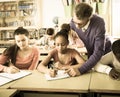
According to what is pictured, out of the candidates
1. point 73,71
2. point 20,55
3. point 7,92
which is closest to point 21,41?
point 20,55

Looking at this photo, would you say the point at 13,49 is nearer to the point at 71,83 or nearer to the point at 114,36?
the point at 71,83

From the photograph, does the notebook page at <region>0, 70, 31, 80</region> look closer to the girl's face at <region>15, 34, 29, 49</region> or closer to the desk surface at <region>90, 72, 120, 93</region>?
the girl's face at <region>15, 34, 29, 49</region>

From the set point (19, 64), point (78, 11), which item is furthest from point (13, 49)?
point (78, 11)

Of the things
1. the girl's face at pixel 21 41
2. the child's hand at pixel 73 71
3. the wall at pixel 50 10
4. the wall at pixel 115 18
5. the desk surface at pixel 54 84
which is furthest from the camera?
the wall at pixel 50 10

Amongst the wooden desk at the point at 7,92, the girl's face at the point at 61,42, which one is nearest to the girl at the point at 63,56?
the girl's face at the point at 61,42

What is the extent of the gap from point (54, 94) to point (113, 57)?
2.35 ft

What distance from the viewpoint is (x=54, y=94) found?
1.85 meters

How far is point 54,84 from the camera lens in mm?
1837

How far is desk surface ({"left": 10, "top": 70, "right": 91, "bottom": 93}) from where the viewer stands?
1.73 m

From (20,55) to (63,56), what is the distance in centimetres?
55

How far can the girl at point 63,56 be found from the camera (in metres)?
2.26

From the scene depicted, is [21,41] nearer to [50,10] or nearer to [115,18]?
[50,10]

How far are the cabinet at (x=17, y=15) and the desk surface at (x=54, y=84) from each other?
3.27 meters

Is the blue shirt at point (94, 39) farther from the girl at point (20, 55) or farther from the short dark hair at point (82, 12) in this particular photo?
the girl at point (20, 55)
